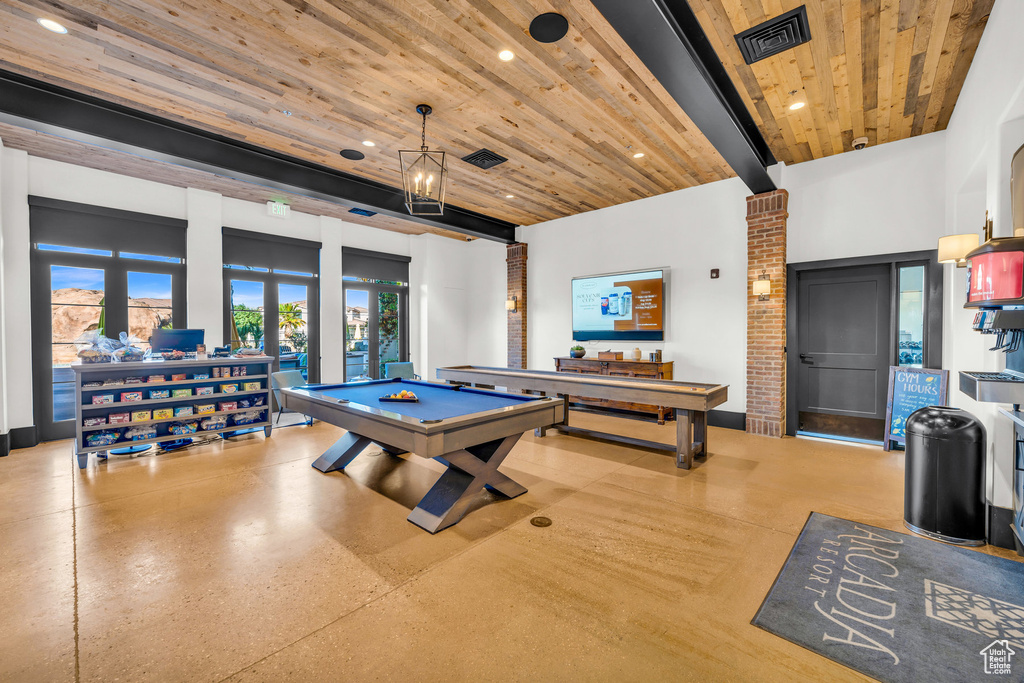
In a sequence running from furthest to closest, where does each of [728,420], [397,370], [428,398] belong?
1. [397,370]
2. [728,420]
3. [428,398]

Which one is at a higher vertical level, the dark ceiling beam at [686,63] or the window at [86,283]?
the dark ceiling beam at [686,63]

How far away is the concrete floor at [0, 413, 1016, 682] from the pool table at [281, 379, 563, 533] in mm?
168

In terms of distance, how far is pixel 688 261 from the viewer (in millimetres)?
5875

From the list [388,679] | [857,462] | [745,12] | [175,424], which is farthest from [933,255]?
[175,424]

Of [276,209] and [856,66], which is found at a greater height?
[856,66]

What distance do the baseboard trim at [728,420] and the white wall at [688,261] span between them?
0.08 meters

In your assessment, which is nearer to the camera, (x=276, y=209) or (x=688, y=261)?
(x=688, y=261)

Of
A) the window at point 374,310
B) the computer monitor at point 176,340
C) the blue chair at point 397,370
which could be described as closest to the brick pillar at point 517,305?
the window at point 374,310

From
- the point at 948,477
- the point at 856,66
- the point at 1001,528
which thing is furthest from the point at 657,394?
the point at 856,66

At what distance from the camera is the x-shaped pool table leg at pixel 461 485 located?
288 centimetres

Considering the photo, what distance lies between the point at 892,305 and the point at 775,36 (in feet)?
11.2

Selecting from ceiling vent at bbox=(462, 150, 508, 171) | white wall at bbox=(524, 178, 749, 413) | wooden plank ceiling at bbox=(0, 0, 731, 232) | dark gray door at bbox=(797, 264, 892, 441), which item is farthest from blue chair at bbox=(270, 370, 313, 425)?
dark gray door at bbox=(797, 264, 892, 441)

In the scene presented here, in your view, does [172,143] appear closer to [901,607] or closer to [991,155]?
[901,607]

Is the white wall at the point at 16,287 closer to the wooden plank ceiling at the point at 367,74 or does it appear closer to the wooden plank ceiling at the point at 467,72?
the wooden plank ceiling at the point at 467,72
